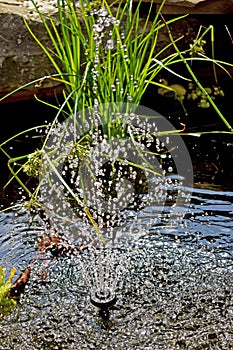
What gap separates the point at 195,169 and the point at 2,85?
4.16ft

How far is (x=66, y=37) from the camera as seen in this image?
2527 mm

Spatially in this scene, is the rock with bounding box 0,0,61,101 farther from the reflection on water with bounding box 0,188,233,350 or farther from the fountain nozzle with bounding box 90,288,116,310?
the fountain nozzle with bounding box 90,288,116,310

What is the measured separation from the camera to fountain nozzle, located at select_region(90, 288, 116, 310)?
1926 millimetres

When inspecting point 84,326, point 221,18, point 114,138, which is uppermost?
point 221,18

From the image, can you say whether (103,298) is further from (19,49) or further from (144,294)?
(19,49)

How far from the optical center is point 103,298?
1946 millimetres

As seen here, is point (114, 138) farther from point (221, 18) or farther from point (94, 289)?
point (221, 18)

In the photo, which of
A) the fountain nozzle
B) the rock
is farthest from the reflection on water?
the rock

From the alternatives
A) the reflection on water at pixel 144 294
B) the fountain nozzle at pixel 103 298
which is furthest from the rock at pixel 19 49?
the fountain nozzle at pixel 103 298

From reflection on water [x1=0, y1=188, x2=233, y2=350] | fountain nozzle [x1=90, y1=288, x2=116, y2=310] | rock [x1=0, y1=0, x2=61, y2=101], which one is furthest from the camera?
rock [x1=0, y1=0, x2=61, y2=101]

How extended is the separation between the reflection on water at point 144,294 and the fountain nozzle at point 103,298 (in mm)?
21

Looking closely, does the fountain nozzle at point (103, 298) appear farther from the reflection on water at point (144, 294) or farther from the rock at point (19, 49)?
the rock at point (19, 49)

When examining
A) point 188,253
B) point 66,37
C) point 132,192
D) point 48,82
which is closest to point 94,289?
point 188,253

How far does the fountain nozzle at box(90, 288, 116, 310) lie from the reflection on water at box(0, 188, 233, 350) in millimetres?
21
